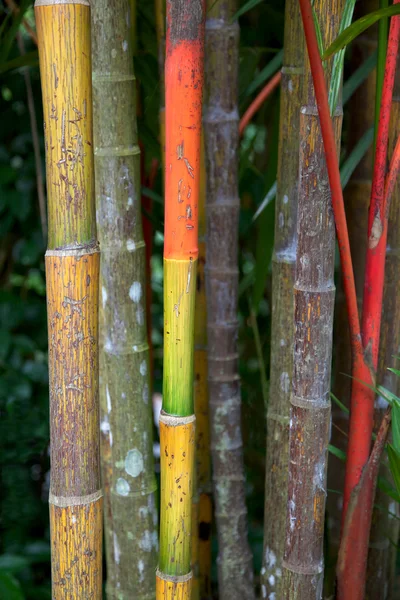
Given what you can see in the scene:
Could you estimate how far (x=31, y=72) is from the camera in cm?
138

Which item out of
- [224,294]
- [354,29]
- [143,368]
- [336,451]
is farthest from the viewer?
[224,294]

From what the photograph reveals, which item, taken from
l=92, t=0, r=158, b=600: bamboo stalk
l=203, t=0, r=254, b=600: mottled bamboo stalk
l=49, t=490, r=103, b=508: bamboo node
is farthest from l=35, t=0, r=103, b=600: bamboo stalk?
l=203, t=0, r=254, b=600: mottled bamboo stalk

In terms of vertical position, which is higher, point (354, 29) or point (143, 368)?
point (354, 29)

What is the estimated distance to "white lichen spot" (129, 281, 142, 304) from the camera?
781 mm

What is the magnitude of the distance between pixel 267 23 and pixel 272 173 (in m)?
0.40

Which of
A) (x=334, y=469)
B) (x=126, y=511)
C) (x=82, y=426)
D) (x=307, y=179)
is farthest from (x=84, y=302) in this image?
(x=334, y=469)

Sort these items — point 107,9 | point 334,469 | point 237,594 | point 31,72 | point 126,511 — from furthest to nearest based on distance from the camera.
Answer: point 31,72 → point 334,469 → point 237,594 → point 126,511 → point 107,9

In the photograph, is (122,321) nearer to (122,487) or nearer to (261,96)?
(122,487)

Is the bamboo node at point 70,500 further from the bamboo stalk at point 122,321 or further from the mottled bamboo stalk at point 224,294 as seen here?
the mottled bamboo stalk at point 224,294

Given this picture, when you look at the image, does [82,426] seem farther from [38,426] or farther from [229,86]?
[38,426]

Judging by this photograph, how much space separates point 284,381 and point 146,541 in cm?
25

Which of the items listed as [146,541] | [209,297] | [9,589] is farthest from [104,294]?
[9,589]

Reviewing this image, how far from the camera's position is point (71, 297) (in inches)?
23.0

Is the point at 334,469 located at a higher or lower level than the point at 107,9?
lower
